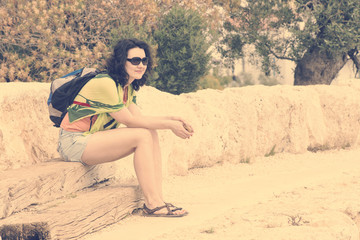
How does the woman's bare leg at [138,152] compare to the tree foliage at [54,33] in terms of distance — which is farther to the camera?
the tree foliage at [54,33]

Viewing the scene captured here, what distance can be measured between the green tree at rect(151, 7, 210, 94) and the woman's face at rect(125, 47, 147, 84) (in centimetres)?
722

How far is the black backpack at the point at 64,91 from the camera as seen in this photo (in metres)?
4.99

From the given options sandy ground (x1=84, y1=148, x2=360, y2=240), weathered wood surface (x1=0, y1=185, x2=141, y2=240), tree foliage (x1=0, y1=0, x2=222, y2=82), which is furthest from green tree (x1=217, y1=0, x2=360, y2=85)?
weathered wood surface (x1=0, y1=185, x2=141, y2=240)

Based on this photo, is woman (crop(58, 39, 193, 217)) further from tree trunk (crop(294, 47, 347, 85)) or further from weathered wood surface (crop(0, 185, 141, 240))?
tree trunk (crop(294, 47, 347, 85))

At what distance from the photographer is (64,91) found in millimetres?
5016

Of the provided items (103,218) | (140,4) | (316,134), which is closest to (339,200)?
(103,218)

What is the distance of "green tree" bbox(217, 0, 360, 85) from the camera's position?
12133 millimetres

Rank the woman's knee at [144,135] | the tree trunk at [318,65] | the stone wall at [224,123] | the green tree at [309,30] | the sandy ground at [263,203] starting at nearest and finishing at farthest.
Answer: the sandy ground at [263,203]
the woman's knee at [144,135]
the stone wall at [224,123]
the green tree at [309,30]
the tree trunk at [318,65]

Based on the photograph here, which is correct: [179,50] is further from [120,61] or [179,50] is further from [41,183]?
[41,183]

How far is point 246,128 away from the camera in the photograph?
7949mm

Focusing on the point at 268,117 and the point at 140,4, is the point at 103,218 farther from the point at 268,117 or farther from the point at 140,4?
the point at 140,4

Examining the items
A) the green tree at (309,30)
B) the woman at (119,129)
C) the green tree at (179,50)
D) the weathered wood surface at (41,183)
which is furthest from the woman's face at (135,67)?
the green tree at (309,30)

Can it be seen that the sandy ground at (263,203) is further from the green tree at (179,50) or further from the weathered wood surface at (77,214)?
the green tree at (179,50)

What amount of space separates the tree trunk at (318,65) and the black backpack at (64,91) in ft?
29.5
